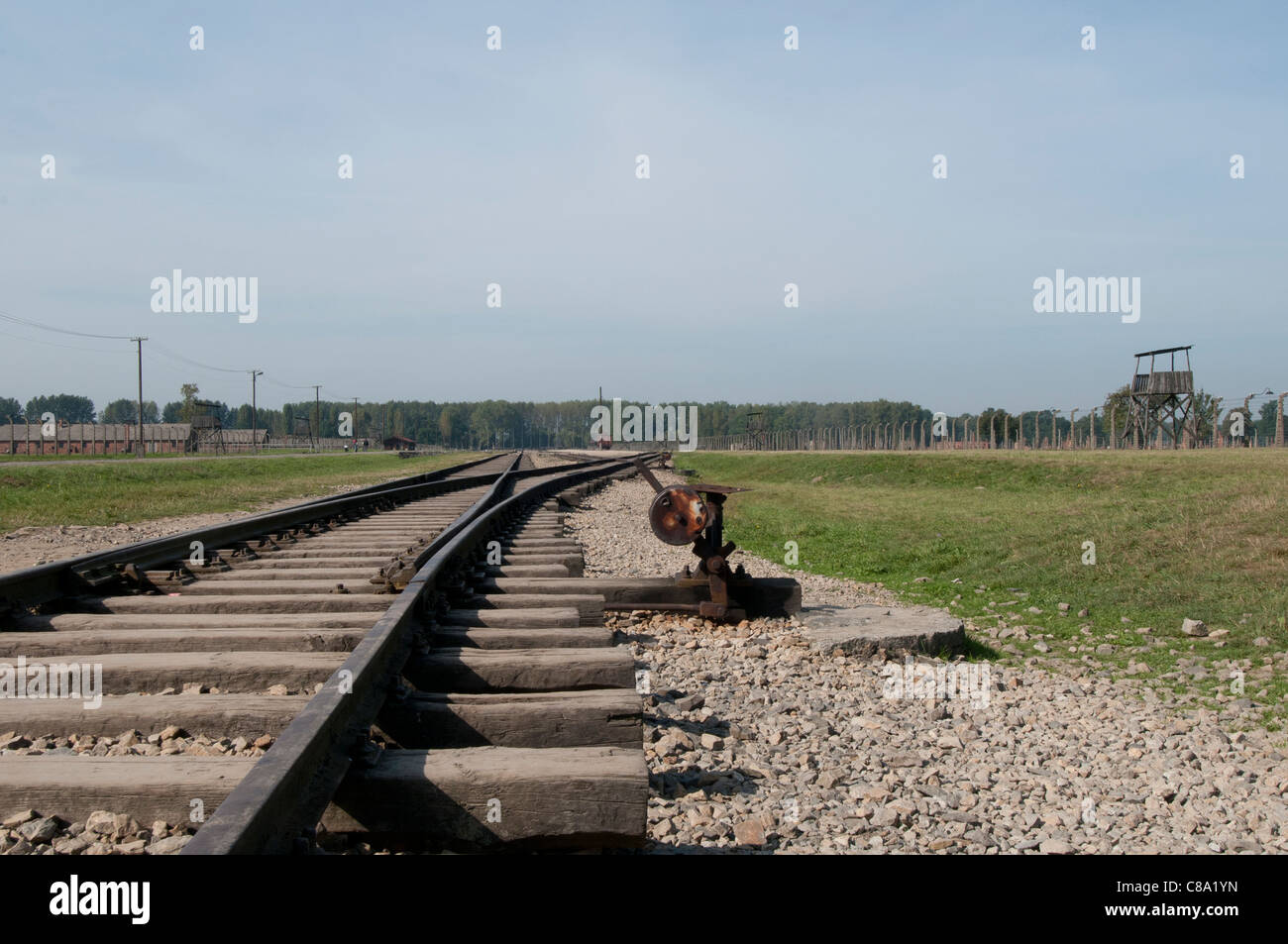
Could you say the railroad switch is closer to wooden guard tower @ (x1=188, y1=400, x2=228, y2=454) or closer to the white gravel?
the white gravel

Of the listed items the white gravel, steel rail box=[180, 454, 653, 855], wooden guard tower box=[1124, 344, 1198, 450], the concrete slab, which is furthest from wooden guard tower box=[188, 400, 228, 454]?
steel rail box=[180, 454, 653, 855]

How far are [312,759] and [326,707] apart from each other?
0.83 feet

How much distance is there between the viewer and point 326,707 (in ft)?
8.00

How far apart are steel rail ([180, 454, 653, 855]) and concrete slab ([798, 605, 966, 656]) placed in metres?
2.82

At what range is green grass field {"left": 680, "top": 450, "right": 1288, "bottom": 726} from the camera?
636 centimetres

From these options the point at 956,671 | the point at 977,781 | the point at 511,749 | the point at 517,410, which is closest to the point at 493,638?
the point at 511,749

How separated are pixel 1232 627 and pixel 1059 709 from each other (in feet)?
8.73

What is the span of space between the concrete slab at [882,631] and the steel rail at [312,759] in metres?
2.82

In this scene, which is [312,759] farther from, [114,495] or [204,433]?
[204,433]

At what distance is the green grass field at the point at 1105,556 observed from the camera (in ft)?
20.9

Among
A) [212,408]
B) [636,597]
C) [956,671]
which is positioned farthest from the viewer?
[212,408]
